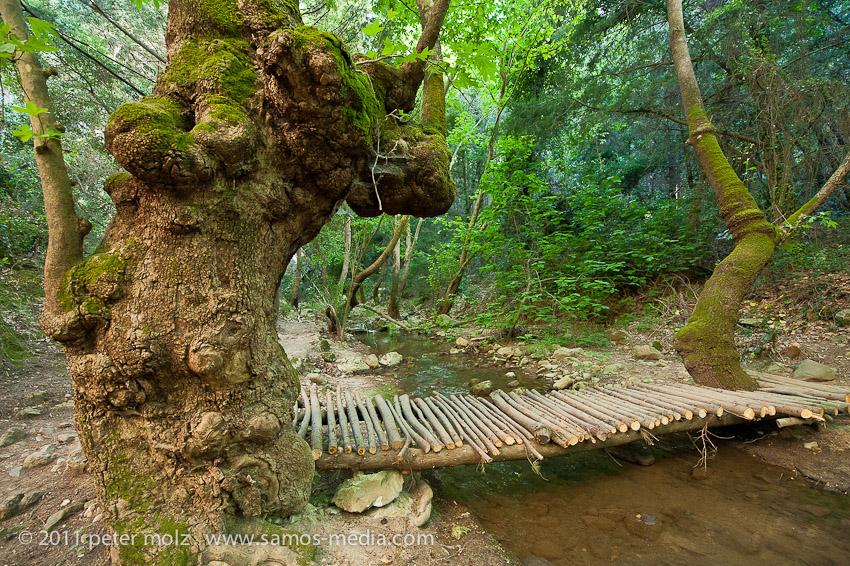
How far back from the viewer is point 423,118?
362 centimetres

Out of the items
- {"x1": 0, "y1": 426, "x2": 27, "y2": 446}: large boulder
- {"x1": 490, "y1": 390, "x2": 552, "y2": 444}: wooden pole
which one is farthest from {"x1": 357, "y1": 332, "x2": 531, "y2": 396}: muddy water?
{"x1": 0, "y1": 426, "x2": 27, "y2": 446}: large boulder

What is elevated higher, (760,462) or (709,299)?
(709,299)

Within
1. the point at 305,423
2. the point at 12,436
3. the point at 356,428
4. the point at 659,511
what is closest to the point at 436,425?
the point at 356,428

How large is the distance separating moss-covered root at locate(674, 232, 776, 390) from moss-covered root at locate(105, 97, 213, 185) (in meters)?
5.14

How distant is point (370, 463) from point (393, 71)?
3.28 m

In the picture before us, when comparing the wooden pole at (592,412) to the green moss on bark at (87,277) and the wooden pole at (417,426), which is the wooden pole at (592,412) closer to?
the wooden pole at (417,426)

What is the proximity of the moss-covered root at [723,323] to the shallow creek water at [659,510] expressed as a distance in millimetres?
822

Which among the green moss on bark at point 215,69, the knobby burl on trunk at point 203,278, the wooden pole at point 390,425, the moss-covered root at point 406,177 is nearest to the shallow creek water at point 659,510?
the wooden pole at point 390,425

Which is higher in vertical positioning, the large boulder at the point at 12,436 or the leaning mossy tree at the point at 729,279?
the leaning mossy tree at the point at 729,279

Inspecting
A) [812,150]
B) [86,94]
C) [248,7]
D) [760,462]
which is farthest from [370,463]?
[812,150]

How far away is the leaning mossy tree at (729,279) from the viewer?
13.1ft

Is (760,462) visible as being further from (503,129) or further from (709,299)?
(503,129)

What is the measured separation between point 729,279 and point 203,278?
5471 mm

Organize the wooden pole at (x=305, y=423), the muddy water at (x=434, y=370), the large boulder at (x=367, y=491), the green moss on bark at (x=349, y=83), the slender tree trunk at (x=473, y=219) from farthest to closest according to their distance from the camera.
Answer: the slender tree trunk at (x=473, y=219), the muddy water at (x=434, y=370), the wooden pole at (x=305, y=423), the large boulder at (x=367, y=491), the green moss on bark at (x=349, y=83)
